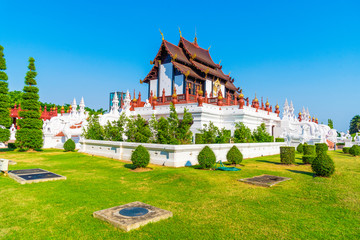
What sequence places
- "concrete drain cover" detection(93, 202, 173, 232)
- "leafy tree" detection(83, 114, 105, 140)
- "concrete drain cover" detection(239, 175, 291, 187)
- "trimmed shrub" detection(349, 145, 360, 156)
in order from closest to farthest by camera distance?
"concrete drain cover" detection(93, 202, 173, 232), "concrete drain cover" detection(239, 175, 291, 187), "leafy tree" detection(83, 114, 105, 140), "trimmed shrub" detection(349, 145, 360, 156)

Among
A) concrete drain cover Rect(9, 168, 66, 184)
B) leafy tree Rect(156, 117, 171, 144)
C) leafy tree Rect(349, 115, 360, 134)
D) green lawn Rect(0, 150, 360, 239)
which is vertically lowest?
green lawn Rect(0, 150, 360, 239)

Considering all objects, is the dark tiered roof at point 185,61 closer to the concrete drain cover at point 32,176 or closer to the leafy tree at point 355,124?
the concrete drain cover at point 32,176

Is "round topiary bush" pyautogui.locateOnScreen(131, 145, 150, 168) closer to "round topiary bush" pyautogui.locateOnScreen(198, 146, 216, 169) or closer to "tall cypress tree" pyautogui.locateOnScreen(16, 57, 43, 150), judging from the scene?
"round topiary bush" pyautogui.locateOnScreen(198, 146, 216, 169)

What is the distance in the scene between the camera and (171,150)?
1288 centimetres

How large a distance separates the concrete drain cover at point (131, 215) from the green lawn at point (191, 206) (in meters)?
0.13

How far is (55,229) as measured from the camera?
4.98 metres

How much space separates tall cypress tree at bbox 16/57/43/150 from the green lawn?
12.2m

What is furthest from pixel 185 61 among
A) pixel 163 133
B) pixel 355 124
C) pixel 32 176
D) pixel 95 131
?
pixel 355 124

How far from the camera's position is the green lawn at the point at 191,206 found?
4895 millimetres

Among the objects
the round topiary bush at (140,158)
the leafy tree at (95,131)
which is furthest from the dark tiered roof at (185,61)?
the round topiary bush at (140,158)

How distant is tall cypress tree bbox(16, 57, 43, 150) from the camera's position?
66.2 feet

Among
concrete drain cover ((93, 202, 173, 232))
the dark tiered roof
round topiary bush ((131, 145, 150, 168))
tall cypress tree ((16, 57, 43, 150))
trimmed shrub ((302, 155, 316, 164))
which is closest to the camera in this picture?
concrete drain cover ((93, 202, 173, 232))

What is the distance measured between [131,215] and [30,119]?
1939 cm

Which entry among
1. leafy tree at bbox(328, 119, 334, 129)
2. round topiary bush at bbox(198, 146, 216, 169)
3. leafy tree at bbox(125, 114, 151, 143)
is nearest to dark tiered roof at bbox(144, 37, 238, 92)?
leafy tree at bbox(125, 114, 151, 143)
